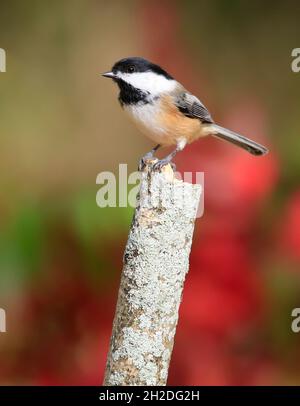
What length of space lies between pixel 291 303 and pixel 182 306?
0.33 metres

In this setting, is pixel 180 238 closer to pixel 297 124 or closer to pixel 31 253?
pixel 31 253

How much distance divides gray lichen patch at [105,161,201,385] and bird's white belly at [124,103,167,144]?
770 millimetres

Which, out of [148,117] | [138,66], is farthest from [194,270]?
[138,66]

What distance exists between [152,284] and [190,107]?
1.08 metres

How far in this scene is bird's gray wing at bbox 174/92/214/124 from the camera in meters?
2.52

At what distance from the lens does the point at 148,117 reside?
2.40 m

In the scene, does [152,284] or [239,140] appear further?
[239,140]

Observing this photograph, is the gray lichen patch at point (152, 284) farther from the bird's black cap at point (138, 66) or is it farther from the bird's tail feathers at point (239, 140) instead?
the bird's tail feathers at point (239, 140)

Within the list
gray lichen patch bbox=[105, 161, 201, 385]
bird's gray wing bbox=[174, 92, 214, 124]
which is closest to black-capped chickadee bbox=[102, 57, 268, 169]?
bird's gray wing bbox=[174, 92, 214, 124]

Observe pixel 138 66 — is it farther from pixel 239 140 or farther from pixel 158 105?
pixel 239 140

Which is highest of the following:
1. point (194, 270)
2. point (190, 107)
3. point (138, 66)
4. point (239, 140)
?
point (138, 66)

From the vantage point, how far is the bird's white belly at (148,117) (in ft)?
7.86

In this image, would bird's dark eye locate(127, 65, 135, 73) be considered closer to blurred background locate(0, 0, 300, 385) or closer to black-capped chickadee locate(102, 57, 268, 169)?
black-capped chickadee locate(102, 57, 268, 169)

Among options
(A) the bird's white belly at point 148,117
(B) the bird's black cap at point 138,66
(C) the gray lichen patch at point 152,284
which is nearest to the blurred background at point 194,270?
(A) the bird's white belly at point 148,117
